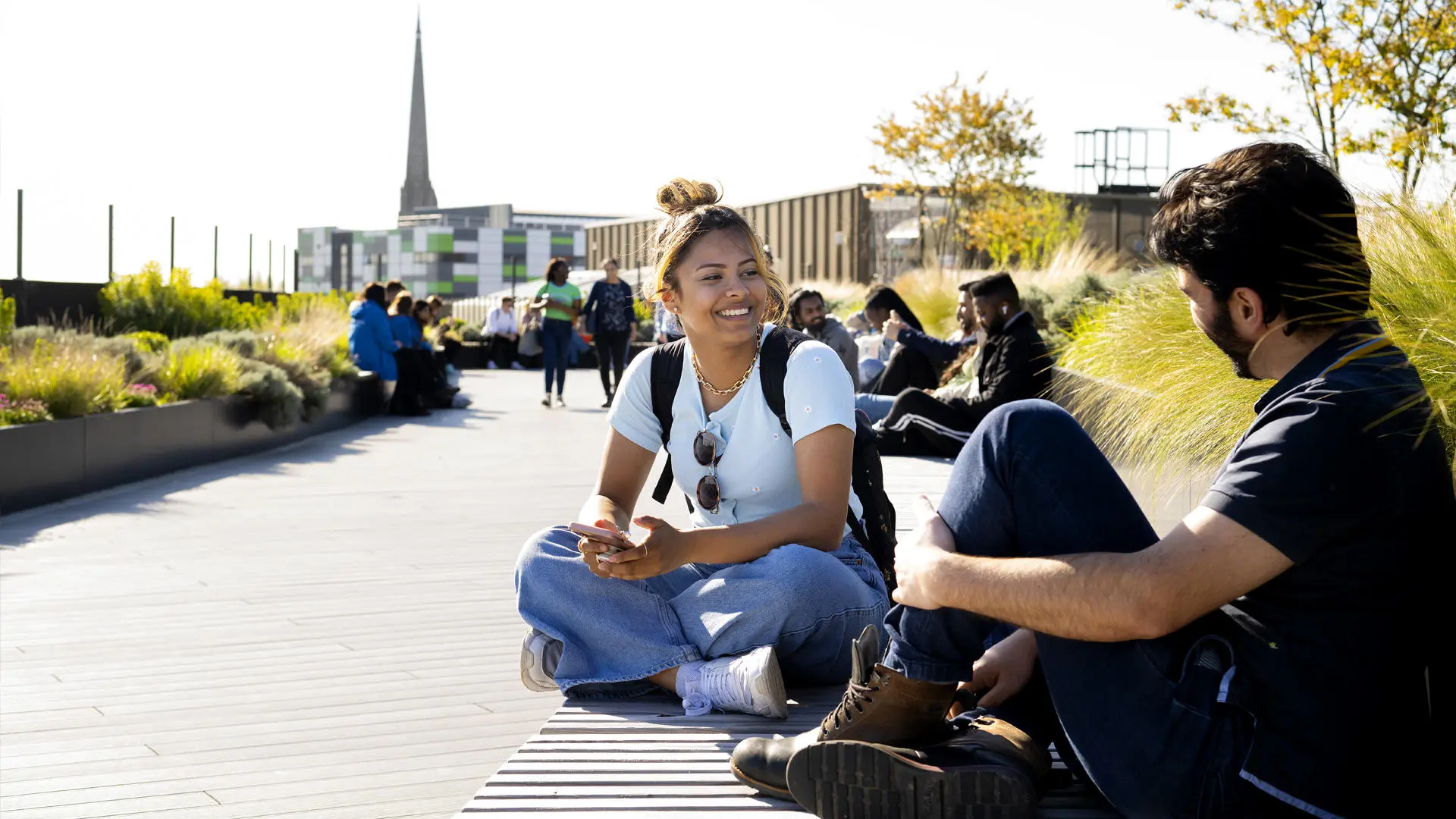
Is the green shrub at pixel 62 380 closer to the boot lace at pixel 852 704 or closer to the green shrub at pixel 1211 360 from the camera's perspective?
the green shrub at pixel 1211 360

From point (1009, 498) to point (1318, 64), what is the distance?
9757 mm

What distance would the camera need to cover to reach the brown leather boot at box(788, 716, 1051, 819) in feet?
6.96

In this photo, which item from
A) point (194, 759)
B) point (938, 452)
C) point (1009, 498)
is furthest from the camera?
point (938, 452)

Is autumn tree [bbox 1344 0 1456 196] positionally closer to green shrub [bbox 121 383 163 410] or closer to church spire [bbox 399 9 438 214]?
green shrub [bbox 121 383 163 410]

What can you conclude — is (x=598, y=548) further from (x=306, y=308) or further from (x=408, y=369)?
(x=306, y=308)

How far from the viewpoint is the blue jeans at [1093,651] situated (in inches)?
75.1

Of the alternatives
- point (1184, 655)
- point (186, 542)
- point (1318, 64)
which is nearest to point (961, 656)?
point (1184, 655)

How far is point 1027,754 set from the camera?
2215 mm

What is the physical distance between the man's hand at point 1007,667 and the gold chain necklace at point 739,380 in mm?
1082

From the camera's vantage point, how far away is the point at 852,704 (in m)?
2.26

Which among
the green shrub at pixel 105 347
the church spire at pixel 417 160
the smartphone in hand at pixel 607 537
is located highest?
the church spire at pixel 417 160

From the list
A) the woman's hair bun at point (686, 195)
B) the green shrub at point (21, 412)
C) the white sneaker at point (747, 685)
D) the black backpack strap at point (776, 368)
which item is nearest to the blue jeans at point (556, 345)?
the green shrub at point (21, 412)

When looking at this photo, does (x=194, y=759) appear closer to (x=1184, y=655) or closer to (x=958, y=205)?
(x=1184, y=655)

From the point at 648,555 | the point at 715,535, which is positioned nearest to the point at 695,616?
the point at 715,535
